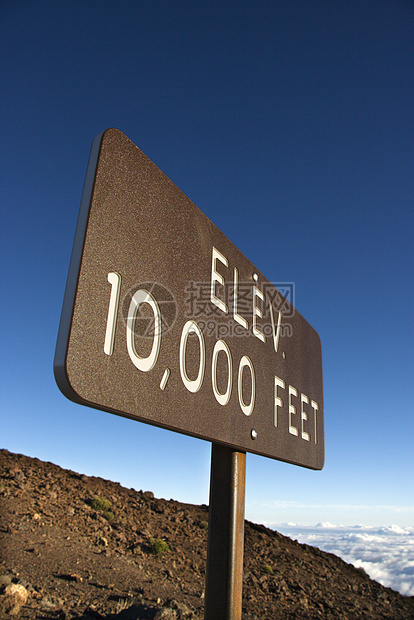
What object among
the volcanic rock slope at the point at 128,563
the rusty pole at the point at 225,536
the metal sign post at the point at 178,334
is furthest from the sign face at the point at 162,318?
the volcanic rock slope at the point at 128,563

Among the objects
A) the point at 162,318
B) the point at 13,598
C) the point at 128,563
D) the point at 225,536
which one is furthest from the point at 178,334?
the point at 128,563

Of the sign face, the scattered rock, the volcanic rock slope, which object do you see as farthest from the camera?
the volcanic rock slope

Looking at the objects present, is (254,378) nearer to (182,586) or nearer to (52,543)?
(182,586)

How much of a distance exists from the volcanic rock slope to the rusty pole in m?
5.91

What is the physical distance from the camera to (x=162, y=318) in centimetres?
133

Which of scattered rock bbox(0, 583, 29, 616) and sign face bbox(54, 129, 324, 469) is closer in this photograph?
sign face bbox(54, 129, 324, 469)

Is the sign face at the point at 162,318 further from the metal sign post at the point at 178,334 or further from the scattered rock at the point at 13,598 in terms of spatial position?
the scattered rock at the point at 13,598

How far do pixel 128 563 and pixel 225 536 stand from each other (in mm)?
10195

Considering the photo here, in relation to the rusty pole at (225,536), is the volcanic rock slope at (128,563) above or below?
below

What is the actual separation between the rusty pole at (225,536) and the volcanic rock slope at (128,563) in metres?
5.91

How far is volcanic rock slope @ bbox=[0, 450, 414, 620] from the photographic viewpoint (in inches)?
303

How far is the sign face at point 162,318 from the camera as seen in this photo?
3.44ft

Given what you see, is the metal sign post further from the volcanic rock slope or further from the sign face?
the volcanic rock slope

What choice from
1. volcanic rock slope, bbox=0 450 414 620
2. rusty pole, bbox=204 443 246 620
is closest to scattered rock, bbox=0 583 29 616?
volcanic rock slope, bbox=0 450 414 620
